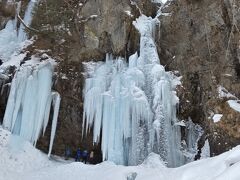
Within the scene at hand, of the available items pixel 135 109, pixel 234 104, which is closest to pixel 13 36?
pixel 135 109

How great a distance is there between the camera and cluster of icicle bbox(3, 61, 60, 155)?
52.3 ft

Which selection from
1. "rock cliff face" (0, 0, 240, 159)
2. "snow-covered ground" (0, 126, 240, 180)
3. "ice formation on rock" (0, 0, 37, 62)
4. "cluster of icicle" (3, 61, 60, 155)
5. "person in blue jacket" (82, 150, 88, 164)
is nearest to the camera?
"snow-covered ground" (0, 126, 240, 180)

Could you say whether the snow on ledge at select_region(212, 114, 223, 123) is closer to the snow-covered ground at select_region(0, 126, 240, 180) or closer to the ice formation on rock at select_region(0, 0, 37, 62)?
the snow-covered ground at select_region(0, 126, 240, 180)

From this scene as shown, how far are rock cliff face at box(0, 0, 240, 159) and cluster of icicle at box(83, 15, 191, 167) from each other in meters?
0.81

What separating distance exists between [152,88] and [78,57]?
3.77 m

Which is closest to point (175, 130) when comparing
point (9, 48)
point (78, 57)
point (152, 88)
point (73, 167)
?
point (152, 88)

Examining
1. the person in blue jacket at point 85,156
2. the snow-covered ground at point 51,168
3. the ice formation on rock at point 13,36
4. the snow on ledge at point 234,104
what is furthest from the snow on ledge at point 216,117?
the ice formation on rock at point 13,36

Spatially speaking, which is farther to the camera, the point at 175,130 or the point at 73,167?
the point at 175,130

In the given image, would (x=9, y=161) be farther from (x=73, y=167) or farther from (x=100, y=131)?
(x=100, y=131)

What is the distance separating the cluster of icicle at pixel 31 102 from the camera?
15.9 meters

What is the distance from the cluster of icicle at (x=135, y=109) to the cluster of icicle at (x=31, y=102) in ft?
5.35

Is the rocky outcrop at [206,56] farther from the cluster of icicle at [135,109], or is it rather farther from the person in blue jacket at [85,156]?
the person in blue jacket at [85,156]

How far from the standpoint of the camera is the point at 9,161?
15.0 metres

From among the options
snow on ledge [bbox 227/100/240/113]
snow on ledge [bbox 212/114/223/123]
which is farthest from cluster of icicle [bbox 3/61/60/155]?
snow on ledge [bbox 227/100/240/113]
